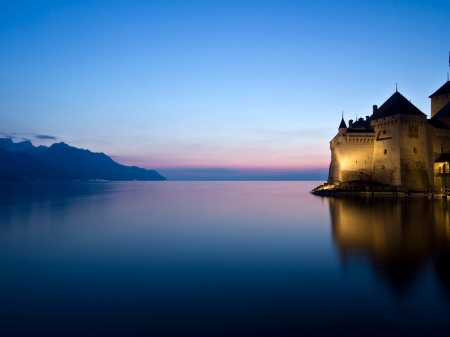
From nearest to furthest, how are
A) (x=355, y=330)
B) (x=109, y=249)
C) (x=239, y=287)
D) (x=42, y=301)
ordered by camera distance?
1. (x=355, y=330)
2. (x=42, y=301)
3. (x=239, y=287)
4. (x=109, y=249)

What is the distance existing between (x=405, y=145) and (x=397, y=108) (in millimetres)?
4443

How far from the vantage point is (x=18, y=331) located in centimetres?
554

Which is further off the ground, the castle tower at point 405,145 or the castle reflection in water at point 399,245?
the castle tower at point 405,145

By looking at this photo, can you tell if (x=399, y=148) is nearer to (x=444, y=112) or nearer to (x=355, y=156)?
(x=355, y=156)

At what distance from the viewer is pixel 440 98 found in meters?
44.6

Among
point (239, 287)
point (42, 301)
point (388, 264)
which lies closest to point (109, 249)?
point (42, 301)

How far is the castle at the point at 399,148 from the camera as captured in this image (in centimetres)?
3806

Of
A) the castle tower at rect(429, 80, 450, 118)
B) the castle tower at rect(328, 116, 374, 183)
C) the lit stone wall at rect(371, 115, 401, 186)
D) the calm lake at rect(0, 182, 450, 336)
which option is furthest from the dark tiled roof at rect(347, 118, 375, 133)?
the calm lake at rect(0, 182, 450, 336)

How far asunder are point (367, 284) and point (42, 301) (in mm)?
7344

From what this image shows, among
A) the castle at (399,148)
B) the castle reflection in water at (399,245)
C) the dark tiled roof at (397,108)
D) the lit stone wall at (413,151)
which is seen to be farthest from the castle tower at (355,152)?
the castle reflection in water at (399,245)

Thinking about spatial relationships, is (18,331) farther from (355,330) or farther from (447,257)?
(447,257)

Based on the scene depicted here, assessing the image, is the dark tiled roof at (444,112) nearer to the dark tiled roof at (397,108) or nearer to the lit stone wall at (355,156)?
the dark tiled roof at (397,108)

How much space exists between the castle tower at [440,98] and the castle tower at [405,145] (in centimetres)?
850

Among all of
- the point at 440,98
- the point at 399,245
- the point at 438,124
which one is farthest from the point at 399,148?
the point at 399,245
